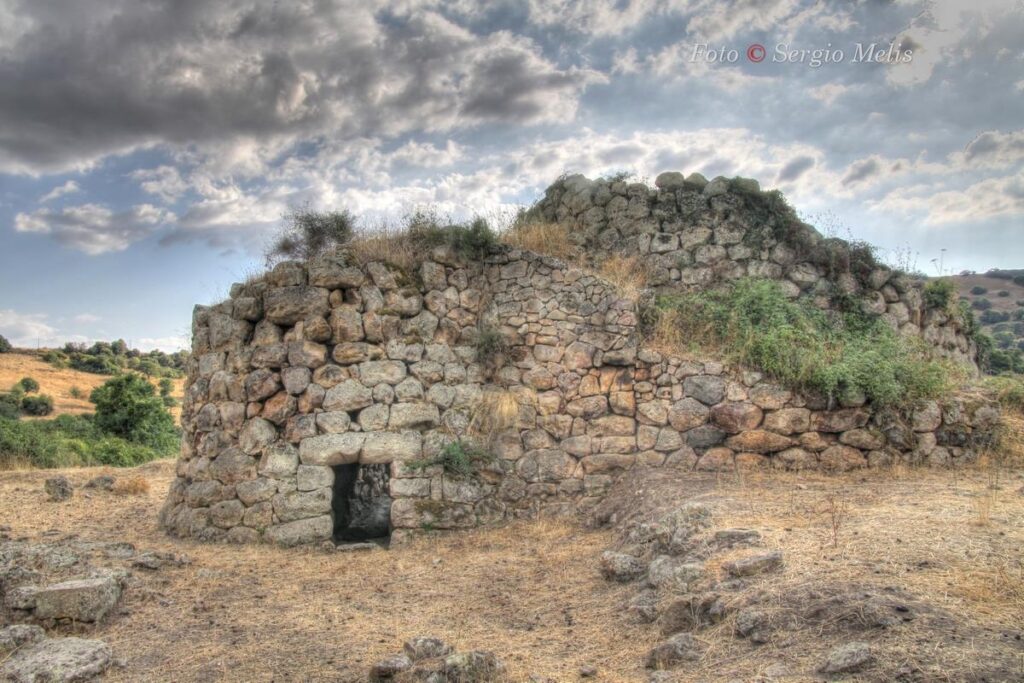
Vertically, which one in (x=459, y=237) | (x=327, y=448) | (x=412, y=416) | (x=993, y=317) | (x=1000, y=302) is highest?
(x=1000, y=302)

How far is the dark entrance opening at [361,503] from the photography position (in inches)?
359

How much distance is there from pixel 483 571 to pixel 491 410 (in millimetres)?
2495

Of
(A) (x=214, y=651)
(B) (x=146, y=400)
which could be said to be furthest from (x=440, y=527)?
(B) (x=146, y=400)

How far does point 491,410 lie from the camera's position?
29.3 feet

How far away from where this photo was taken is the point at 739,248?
9734 mm

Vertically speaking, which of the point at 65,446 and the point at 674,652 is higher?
the point at 65,446

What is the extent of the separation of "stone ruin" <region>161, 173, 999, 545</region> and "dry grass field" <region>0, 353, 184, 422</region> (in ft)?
68.3

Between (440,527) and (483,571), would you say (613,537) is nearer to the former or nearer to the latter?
(483,571)

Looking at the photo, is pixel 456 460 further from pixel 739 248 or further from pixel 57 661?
pixel 739 248

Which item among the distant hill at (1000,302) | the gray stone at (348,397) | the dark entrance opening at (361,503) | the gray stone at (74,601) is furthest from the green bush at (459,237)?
the distant hill at (1000,302)

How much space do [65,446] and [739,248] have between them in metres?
15.9

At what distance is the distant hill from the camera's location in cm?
2083

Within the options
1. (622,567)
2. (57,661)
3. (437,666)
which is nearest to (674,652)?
(437,666)

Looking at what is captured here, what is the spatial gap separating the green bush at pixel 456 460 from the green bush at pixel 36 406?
24371mm
